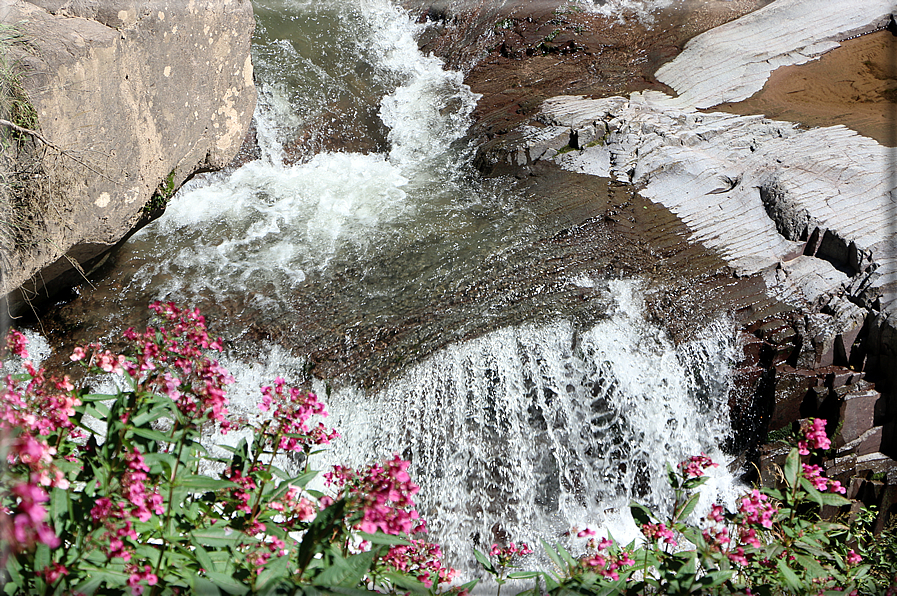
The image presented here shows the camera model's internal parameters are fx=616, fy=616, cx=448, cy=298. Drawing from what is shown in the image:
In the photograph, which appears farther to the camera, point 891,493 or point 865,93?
point 865,93

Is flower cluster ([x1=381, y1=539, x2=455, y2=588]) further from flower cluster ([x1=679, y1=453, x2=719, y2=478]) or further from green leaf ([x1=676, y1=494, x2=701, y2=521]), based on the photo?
flower cluster ([x1=679, y1=453, x2=719, y2=478])

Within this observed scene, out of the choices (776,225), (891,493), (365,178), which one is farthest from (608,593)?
(365,178)

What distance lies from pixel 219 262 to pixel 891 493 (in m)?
5.54

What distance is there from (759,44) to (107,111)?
7091 mm

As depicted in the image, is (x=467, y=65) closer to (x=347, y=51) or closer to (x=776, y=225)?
(x=347, y=51)

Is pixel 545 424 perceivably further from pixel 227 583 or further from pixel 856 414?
pixel 227 583

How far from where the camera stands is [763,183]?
17.7 ft

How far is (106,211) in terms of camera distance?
4328 mm

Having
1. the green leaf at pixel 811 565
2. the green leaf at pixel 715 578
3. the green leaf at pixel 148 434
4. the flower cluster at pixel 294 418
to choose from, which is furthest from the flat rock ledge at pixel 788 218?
the green leaf at pixel 148 434

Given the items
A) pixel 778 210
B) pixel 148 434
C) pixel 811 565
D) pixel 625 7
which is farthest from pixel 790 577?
pixel 625 7

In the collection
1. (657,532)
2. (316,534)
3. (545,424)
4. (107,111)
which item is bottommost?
(545,424)

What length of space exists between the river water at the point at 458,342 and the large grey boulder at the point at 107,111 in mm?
798

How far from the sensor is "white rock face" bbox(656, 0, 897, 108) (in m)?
6.86

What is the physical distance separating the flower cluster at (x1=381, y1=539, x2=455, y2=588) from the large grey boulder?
3219mm
